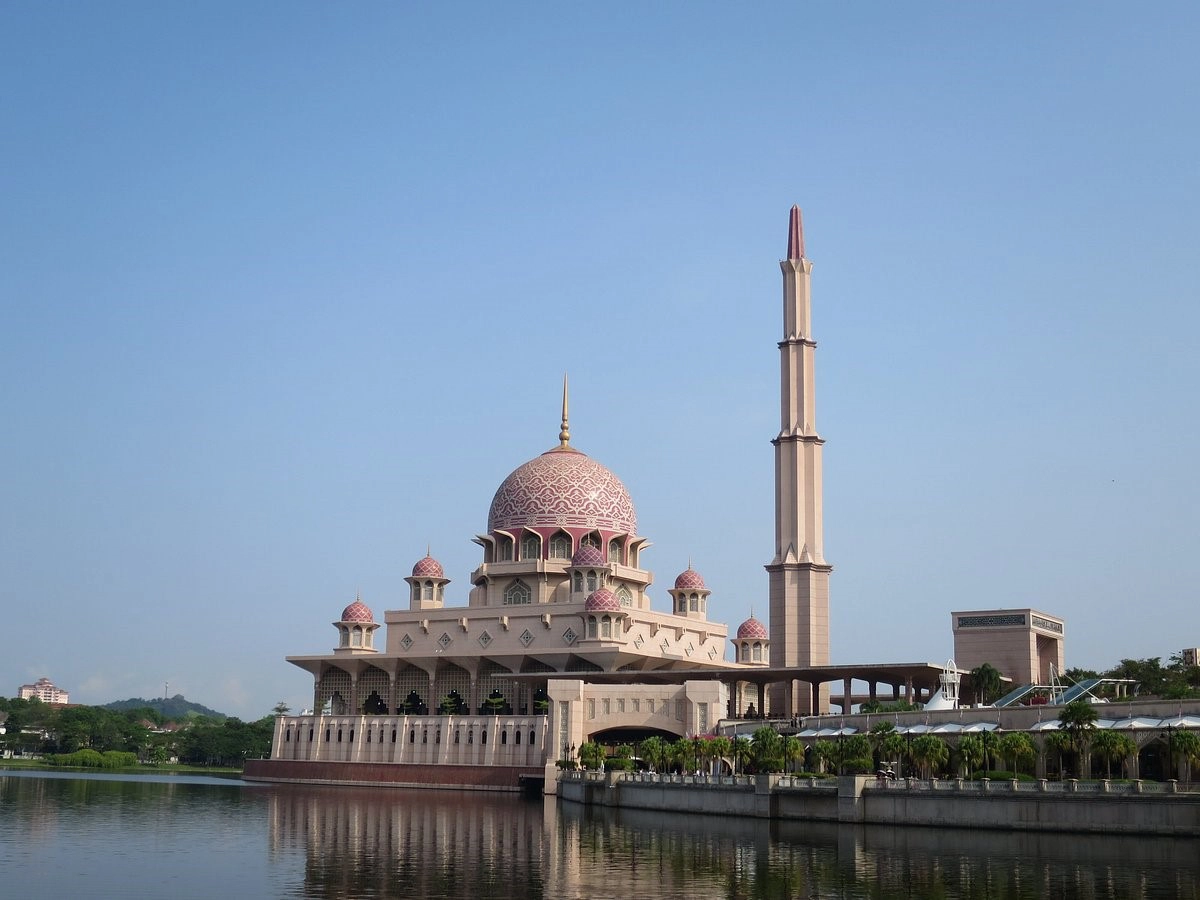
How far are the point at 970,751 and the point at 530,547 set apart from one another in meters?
45.7

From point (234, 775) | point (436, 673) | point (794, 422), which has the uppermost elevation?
point (794, 422)

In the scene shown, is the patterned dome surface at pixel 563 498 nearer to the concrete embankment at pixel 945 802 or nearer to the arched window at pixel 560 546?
the arched window at pixel 560 546

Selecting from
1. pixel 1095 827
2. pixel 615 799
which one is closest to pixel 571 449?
pixel 615 799

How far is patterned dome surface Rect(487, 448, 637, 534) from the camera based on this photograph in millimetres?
91562

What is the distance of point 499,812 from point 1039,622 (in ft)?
114

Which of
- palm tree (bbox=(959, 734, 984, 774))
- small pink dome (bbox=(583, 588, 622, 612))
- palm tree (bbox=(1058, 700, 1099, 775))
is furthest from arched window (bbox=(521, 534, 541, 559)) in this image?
palm tree (bbox=(1058, 700, 1099, 775))

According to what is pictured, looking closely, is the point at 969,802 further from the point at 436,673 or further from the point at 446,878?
the point at 436,673

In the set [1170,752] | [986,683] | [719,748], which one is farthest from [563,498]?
[1170,752]

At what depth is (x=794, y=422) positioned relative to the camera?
265 feet

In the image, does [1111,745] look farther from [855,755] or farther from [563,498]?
[563,498]

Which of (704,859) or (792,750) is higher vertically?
(792,750)

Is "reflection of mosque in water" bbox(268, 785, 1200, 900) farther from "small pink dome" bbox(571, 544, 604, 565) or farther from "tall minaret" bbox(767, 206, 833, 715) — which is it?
"small pink dome" bbox(571, 544, 604, 565)

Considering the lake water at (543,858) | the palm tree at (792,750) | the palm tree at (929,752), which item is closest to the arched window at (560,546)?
the lake water at (543,858)

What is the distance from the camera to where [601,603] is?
8344cm
